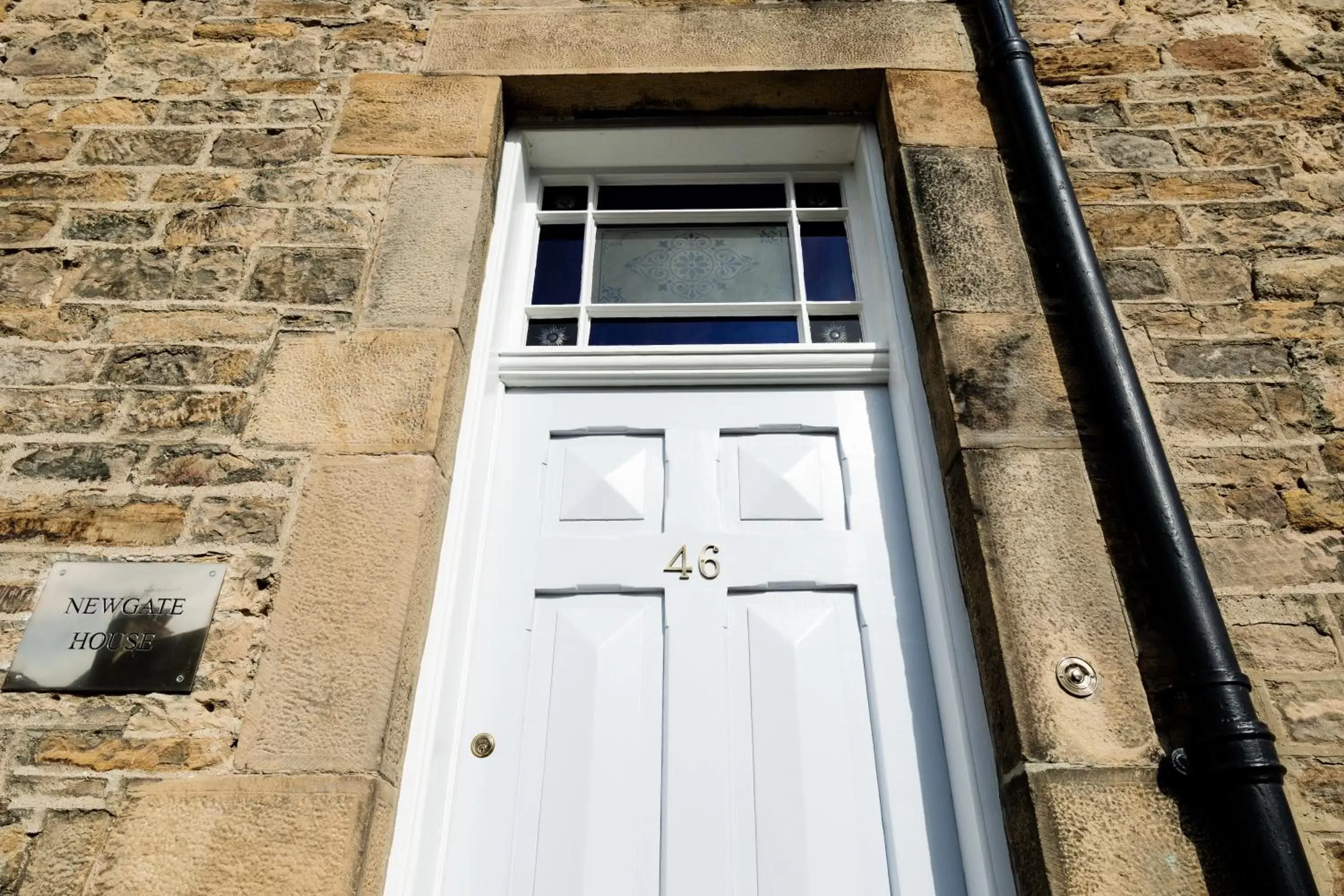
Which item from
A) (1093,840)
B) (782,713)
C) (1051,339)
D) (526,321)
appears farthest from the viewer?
(526,321)

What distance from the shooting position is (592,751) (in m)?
2.09

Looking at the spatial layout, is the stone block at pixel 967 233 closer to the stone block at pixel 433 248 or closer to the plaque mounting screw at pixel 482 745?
the stone block at pixel 433 248

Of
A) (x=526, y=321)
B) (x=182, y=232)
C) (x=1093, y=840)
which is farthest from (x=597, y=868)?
(x=182, y=232)

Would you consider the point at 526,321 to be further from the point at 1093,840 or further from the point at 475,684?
the point at 1093,840

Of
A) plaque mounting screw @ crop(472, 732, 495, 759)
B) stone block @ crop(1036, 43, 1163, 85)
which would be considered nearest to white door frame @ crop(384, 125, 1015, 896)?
plaque mounting screw @ crop(472, 732, 495, 759)

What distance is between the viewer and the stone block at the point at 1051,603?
1798 mm

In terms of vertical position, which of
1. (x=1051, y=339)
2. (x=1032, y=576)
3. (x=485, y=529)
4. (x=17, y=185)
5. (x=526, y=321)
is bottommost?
Answer: (x=1032, y=576)

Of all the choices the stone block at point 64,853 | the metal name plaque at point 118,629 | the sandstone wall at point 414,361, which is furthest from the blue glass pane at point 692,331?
the stone block at point 64,853

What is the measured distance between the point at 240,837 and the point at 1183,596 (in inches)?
82.2

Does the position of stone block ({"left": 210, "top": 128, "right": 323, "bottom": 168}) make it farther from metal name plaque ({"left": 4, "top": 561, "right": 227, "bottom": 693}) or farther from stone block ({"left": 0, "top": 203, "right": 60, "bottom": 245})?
metal name plaque ({"left": 4, "top": 561, "right": 227, "bottom": 693})

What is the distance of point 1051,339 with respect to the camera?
2365mm

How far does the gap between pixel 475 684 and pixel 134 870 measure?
0.79m

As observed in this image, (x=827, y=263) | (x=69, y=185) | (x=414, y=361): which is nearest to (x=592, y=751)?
(x=414, y=361)

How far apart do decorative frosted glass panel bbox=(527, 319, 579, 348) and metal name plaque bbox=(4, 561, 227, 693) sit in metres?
1.20
